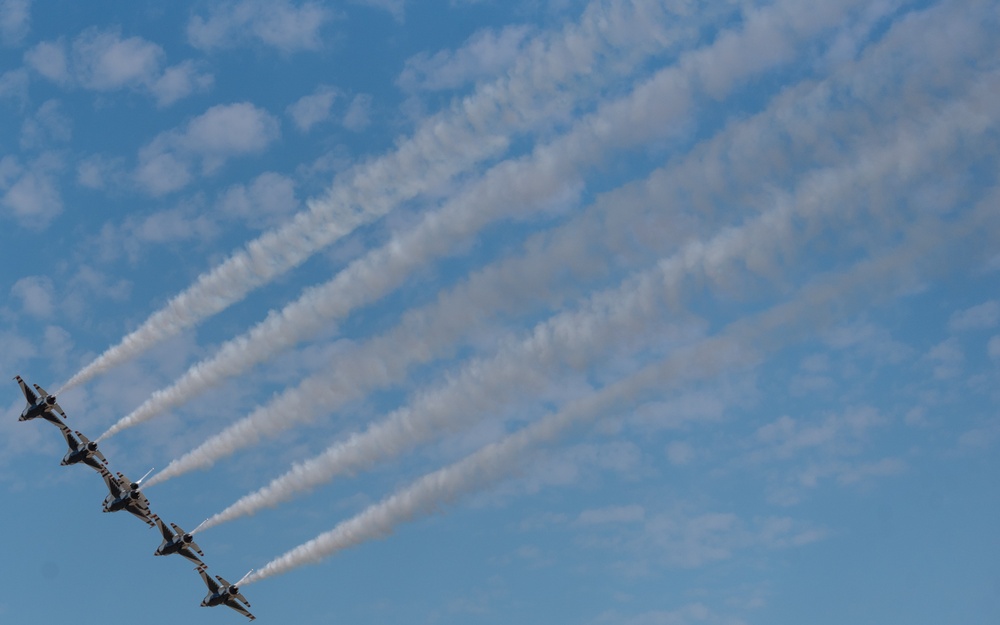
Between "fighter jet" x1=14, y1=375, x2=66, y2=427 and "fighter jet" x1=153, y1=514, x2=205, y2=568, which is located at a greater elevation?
"fighter jet" x1=14, y1=375, x2=66, y2=427

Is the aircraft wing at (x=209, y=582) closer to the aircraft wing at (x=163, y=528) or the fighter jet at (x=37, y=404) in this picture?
the aircraft wing at (x=163, y=528)

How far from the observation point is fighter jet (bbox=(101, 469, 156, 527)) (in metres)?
56.0

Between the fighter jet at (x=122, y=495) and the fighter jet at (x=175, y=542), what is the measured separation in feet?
4.25

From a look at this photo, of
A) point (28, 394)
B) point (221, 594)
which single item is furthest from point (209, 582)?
point (28, 394)

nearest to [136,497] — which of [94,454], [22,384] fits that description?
[94,454]

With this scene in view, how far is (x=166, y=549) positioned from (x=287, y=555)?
9874 millimetres

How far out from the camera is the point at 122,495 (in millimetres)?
56188

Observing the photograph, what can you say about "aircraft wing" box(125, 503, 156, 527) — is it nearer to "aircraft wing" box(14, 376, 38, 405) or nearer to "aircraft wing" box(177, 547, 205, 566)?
"aircraft wing" box(177, 547, 205, 566)

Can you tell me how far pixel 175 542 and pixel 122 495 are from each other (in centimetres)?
359

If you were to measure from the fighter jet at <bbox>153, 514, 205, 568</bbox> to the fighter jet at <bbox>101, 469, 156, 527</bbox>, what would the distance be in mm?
1295

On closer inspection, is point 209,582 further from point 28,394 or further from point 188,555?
point 28,394

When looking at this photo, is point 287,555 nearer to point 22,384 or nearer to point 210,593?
point 210,593

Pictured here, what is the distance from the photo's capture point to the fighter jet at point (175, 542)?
188 feet

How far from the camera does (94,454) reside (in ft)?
182
